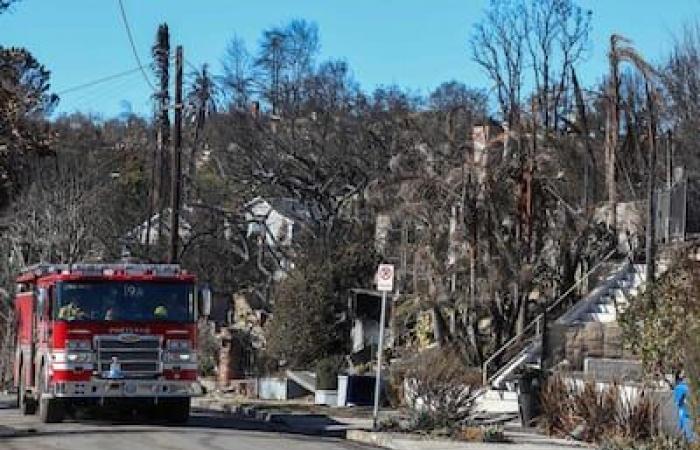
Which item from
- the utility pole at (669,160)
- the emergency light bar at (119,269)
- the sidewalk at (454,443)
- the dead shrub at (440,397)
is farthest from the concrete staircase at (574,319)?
the emergency light bar at (119,269)

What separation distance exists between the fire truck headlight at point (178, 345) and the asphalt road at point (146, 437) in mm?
1495

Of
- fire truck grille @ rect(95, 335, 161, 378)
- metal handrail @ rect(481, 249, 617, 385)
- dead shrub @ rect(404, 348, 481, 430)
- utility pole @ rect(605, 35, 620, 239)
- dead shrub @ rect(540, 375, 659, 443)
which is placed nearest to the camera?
dead shrub @ rect(540, 375, 659, 443)

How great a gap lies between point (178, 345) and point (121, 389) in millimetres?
1354

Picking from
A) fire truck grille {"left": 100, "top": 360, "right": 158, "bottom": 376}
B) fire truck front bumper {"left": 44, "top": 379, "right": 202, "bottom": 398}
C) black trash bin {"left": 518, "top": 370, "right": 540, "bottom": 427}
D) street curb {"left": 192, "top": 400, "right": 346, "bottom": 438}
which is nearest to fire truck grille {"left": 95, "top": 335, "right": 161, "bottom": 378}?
fire truck grille {"left": 100, "top": 360, "right": 158, "bottom": 376}

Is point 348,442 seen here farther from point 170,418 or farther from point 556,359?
point 556,359

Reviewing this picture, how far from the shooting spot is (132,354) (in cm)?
2336

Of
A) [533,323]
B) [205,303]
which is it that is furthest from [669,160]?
[205,303]

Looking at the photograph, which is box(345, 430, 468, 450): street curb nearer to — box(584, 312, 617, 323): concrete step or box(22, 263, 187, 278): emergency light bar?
box(22, 263, 187, 278): emergency light bar

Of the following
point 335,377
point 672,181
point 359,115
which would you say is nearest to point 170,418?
point 335,377

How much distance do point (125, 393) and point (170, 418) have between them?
5.99 ft

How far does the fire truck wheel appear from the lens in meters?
23.8

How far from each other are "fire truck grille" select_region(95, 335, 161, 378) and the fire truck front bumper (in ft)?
0.62

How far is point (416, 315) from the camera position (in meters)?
37.7

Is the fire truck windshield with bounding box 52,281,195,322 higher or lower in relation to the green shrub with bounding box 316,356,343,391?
higher
